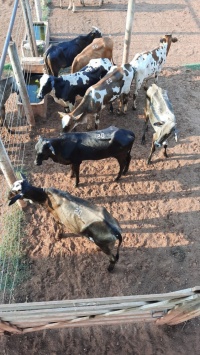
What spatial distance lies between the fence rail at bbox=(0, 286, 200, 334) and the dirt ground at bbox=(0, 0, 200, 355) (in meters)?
0.84

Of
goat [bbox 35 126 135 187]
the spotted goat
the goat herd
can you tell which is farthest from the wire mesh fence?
the spotted goat

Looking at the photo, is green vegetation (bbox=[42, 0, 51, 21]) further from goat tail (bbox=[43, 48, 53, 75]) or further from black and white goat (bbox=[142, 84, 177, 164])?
black and white goat (bbox=[142, 84, 177, 164])

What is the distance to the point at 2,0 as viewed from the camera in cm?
1316

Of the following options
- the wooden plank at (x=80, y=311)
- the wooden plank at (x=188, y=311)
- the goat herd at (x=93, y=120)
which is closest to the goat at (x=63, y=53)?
the goat herd at (x=93, y=120)

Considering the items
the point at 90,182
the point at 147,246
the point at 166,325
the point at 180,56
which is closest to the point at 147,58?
the point at 180,56

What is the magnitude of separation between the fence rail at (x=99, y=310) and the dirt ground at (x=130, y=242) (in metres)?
0.84

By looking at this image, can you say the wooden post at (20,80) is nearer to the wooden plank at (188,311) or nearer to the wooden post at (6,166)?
the wooden post at (6,166)

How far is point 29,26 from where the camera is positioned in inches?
354

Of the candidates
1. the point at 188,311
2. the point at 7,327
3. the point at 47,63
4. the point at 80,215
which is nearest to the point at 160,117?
the point at 80,215

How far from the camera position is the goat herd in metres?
5.82

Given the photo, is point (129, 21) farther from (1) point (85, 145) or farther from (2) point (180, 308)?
(2) point (180, 308)

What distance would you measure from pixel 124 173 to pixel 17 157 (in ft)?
→ 8.32

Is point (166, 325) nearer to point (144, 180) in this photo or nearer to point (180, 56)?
point (144, 180)

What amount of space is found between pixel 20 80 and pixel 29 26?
2384 mm
